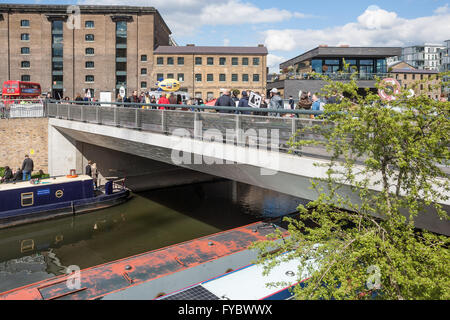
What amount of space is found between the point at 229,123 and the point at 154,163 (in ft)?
62.4

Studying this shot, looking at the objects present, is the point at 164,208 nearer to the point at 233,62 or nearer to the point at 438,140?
the point at 438,140

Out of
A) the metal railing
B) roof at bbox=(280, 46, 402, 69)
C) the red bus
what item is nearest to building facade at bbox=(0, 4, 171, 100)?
the red bus

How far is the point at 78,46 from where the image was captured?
5256 centimetres

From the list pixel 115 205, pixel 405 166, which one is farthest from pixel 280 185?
pixel 115 205

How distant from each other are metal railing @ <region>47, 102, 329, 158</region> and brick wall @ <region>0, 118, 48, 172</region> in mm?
10336

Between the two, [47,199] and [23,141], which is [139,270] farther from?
[23,141]

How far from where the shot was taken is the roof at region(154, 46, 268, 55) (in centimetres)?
5309

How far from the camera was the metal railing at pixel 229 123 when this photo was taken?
8.32m

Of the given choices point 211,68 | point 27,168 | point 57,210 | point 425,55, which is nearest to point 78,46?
point 211,68

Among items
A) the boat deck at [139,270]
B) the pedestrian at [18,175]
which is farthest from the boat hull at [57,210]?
the boat deck at [139,270]

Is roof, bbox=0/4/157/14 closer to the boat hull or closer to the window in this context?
the window

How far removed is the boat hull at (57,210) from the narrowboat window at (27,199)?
0.34 m

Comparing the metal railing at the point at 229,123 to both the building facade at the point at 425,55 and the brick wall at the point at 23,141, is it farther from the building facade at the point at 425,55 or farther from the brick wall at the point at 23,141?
the building facade at the point at 425,55

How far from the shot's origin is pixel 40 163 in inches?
1007
